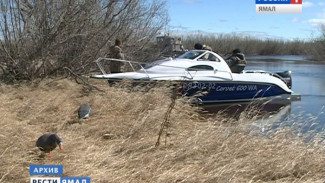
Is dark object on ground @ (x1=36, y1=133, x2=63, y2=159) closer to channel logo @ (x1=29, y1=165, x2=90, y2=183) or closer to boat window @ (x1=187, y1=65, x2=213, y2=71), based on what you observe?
channel logo @ (x1=29, y1=165, x2=90, y2=183)

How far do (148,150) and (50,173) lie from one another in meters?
1.58

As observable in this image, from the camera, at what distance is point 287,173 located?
191 inches

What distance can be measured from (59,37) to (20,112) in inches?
177

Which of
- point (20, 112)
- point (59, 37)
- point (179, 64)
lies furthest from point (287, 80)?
point (20, 112)

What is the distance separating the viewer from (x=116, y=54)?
12789 mm

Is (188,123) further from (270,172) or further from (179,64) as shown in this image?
(179,64)

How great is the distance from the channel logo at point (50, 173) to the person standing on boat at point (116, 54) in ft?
27.9

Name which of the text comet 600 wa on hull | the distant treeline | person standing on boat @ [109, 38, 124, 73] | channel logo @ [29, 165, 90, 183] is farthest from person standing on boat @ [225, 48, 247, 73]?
the distant treeline

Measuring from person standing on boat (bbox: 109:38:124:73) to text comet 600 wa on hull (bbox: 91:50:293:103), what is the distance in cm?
24

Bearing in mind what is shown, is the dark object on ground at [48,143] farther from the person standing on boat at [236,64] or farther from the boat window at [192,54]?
the person standing on boat at [236,64]

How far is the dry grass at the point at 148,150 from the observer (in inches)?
177

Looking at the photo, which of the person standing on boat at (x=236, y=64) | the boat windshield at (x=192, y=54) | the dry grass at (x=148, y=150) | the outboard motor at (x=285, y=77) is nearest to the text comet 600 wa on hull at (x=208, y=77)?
the boat windshield at (x=192, y=54)

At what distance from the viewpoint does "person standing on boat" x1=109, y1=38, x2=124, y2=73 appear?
41.7 ft

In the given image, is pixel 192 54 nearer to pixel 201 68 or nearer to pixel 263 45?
pixel 201 68
